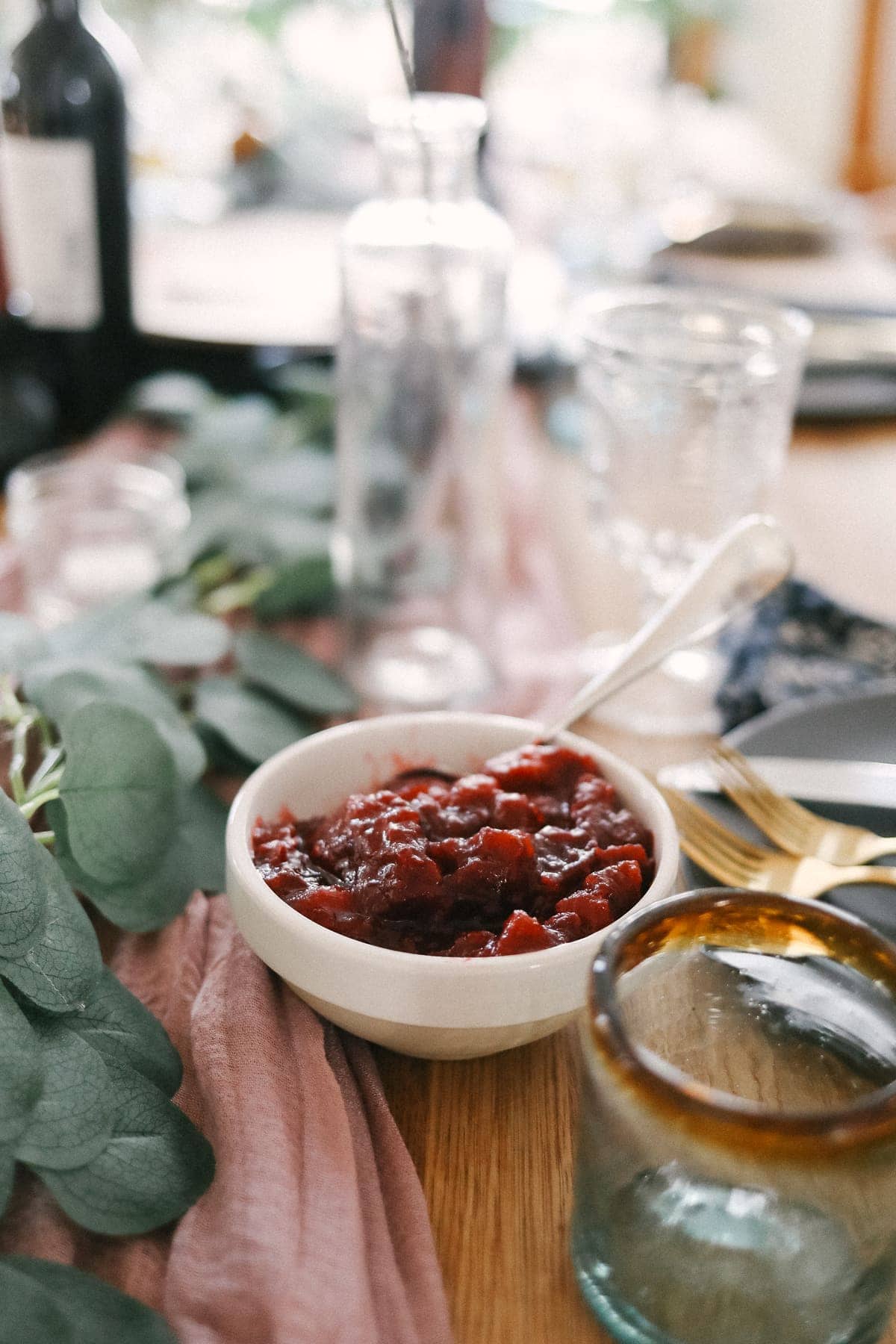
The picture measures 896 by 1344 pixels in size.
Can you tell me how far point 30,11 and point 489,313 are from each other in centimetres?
60

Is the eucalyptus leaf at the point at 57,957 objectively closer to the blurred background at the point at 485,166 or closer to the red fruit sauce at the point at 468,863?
the red fruit sauce at the point at 468,863

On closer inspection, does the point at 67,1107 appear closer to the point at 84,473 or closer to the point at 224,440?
the point at 84,473

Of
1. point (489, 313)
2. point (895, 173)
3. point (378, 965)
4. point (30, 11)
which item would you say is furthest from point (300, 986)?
point (895, 173)

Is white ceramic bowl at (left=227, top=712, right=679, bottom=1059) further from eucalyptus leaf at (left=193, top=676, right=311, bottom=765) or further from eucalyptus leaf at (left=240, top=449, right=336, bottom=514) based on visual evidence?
eucalyptus leaf at (left=240, top=449, right=336, bottom=514)

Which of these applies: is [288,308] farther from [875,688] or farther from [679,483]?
[875,688]

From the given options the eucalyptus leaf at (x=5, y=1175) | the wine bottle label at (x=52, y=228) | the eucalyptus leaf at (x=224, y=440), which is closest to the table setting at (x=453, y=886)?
the eucalyptus leaf at (x=5, y=1175)

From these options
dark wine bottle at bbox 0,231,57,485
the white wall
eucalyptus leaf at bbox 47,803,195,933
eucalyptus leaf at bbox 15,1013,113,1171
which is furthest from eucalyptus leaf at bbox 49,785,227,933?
the white wall

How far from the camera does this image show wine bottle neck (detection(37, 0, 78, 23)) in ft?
3.79

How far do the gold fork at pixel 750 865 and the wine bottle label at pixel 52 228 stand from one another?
90 centimetres

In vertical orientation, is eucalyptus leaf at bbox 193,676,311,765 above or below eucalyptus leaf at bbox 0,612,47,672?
below

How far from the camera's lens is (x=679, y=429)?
33.9 inches

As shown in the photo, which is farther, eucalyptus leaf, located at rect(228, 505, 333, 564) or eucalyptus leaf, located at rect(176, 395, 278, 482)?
eucalyptus leaf, located at rect(176, 395, 278, 482)

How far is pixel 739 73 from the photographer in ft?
17.2

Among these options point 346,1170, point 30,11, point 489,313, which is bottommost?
point 346,1170
